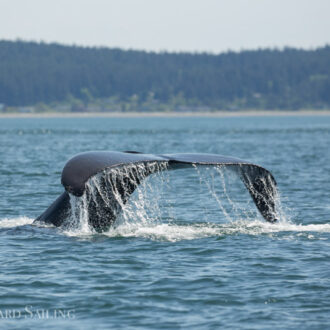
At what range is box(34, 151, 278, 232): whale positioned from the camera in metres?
12.1

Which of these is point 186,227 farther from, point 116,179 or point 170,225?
point 116,179

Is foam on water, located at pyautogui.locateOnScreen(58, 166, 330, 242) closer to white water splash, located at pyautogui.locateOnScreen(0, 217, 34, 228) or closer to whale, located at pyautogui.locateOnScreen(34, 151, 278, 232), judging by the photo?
whale, located at pyautogui.locateOnScreen(34, 151, 278, 232)

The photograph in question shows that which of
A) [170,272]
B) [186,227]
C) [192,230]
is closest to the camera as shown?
[170,272]

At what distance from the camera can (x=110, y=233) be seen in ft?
49.4

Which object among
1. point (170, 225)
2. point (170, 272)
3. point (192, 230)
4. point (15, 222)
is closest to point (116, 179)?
point (170, 272)

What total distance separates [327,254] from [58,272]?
4.63m

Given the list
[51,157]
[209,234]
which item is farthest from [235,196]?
[51,157]

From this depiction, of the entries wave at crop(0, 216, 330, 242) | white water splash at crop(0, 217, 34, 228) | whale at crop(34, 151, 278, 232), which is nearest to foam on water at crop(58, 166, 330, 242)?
wave at crop(0, 216, 330, 242)

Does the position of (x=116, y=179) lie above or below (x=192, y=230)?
above

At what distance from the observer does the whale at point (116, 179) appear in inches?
475

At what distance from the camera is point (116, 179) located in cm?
1359

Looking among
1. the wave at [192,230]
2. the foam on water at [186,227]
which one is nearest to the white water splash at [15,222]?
the wave at [192,230]

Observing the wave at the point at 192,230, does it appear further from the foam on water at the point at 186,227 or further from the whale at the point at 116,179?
the whale at the point at 116,179

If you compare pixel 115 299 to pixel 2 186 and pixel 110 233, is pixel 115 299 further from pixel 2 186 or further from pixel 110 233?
pixel 2 186
